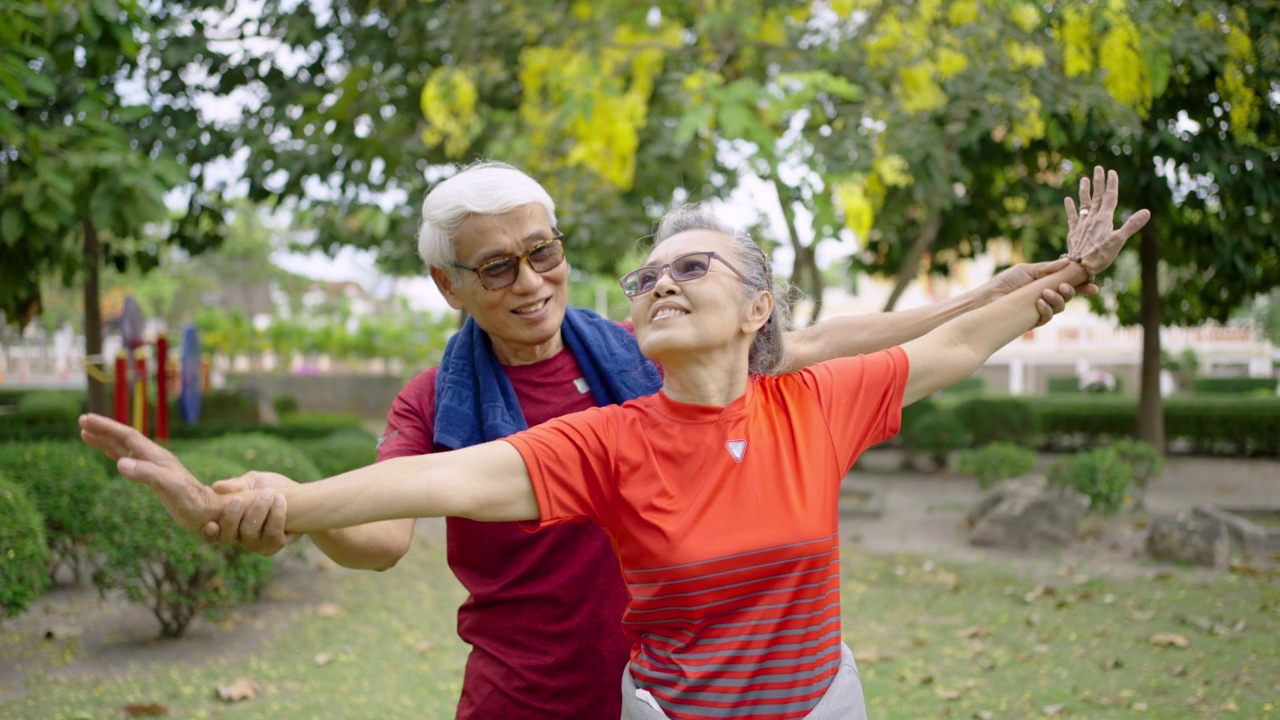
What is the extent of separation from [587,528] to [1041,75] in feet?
22.7

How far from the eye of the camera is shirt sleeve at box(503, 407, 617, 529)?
1.80m

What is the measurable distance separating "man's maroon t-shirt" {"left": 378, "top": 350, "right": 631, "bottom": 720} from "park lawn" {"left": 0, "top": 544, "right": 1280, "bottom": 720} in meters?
3.26

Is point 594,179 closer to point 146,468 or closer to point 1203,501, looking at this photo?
point 146,468

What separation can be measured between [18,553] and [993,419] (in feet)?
43.5

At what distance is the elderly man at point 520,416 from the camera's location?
2.22 metres

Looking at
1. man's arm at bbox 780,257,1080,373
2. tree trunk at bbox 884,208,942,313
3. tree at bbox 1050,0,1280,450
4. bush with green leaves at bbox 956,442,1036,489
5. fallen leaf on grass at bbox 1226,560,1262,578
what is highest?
tree at bbox 1050,0,1280,450

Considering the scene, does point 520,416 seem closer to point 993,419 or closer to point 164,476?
point 164,476

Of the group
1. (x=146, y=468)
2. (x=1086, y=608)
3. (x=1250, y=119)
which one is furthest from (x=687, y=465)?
(x=1250, y=119)

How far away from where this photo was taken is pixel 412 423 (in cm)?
227

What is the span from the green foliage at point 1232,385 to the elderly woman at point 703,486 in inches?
935

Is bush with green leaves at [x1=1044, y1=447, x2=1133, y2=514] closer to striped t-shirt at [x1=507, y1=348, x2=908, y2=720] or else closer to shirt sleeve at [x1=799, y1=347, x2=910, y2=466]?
shirt sleeve at [x1=799, y1=347, x2=910, y2=466]

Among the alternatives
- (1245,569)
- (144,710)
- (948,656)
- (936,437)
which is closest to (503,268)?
(144,710)

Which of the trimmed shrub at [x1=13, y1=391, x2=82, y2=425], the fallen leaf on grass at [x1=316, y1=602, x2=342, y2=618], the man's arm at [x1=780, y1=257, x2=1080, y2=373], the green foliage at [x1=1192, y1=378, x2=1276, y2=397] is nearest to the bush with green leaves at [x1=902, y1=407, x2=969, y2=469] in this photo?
the fallen leaf on grass at [x1=316, y1=602, x2=342, y2=618]

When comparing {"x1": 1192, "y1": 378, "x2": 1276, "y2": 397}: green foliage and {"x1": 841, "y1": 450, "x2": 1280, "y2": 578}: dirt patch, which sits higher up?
{"x1": 1192, "y1": 378, "x2": 1276, "y2": 397}: green foliage
